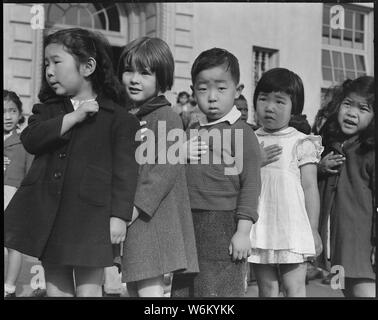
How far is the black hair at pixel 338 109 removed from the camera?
2.42 meters

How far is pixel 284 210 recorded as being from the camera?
237 cm

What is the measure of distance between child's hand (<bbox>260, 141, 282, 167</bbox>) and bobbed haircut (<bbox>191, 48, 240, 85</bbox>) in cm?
28

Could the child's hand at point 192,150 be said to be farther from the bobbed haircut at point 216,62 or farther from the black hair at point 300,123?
the black hair at point 300,123

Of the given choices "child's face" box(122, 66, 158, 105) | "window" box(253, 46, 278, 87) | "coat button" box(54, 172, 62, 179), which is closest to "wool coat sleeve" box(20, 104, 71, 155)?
"coat button" box(54, 172, 62, 179)

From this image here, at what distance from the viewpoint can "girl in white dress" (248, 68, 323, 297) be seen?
2373mm

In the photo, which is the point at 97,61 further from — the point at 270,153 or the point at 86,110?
the point at 270,153

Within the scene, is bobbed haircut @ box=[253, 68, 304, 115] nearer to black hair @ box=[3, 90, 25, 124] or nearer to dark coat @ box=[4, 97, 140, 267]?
dark coat @ box=[4, 97, 140, 267]

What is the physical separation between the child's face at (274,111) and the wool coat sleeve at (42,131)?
2.49 feet

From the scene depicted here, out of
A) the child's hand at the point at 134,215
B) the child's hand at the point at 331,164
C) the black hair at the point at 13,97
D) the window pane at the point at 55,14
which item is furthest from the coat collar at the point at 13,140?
the child's hand at the point at 331,164

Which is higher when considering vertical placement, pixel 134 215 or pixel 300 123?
pixel 300 123

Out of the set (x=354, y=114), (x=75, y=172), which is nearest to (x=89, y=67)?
(x=75, y=172)

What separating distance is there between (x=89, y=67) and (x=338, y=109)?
995 millimetres

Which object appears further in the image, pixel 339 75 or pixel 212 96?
pixel 339 75

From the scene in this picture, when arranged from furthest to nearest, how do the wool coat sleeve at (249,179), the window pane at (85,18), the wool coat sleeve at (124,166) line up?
the window pane at (85,18), the wool coat sleeve at (249,179), the wool coat sleeve at (124,166)
